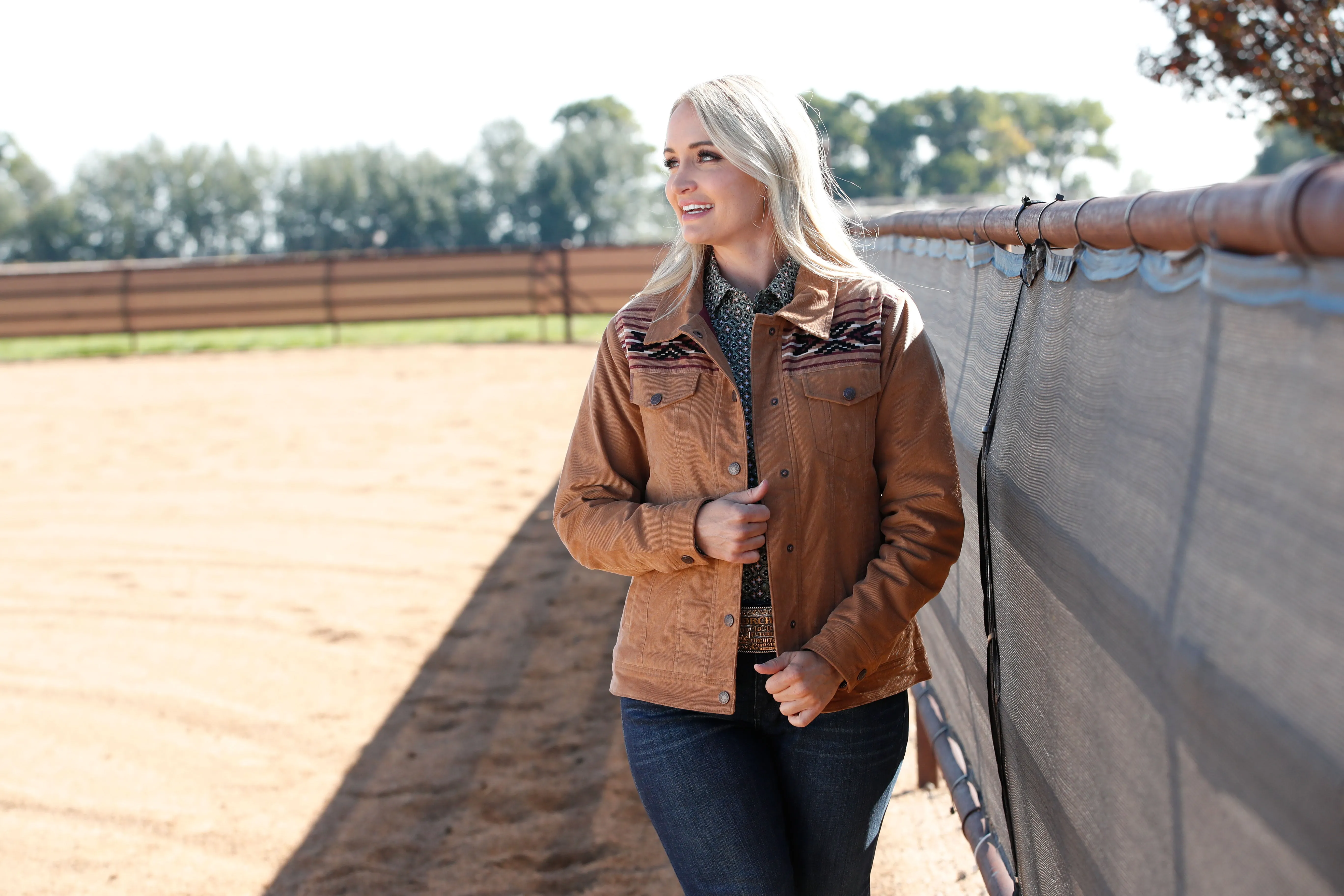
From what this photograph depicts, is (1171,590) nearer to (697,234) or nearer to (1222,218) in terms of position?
(1222,218)

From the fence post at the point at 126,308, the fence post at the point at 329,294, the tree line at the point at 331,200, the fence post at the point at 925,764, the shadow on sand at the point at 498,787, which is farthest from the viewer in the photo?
the tree line at the point at 331,200

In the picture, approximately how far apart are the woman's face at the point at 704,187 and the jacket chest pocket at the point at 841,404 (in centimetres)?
32

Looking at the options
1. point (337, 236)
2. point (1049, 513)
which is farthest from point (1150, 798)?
point (337, 236)

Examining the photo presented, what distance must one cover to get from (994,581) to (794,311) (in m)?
0.61

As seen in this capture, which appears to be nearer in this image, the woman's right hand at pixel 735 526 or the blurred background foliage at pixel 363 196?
the woman's right hand at pixel 735 526

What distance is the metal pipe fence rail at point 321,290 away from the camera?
19109mm

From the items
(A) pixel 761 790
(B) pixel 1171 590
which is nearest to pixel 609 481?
(A) pixel 761 790

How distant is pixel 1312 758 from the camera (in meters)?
0.88

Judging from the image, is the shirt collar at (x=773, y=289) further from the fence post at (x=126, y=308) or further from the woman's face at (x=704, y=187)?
the fence post at (x=126, y=308)

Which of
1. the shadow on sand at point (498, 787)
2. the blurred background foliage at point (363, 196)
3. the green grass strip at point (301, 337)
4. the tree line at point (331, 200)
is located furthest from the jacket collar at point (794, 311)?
the tree line at point (331, 200)

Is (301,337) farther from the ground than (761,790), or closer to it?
closer to it

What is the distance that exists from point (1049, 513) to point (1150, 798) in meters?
0.48

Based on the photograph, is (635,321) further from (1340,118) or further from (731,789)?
(1340,118)

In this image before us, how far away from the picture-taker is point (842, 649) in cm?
171
